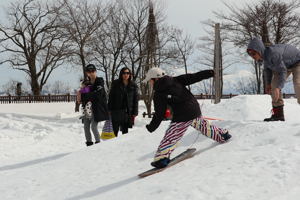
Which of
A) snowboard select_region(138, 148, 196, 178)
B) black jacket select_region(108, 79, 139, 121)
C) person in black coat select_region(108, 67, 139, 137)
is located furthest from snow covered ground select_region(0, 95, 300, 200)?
black jacket select_region(108, 79, 139, 121)

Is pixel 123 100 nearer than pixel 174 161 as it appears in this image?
No

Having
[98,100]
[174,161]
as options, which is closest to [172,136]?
[174,161]

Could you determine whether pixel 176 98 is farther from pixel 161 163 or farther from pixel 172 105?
pixel 161 163

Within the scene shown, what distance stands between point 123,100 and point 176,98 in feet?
9.42

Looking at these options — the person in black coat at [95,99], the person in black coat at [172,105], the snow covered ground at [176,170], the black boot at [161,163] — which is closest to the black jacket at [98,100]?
the person in black coat at [95,99]

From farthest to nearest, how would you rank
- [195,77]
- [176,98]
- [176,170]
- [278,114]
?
1. [278,114]
2. [195,77]
3. [176,98]
4. [176,170]

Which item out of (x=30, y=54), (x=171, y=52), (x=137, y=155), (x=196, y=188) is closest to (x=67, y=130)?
(x=137, y=155)

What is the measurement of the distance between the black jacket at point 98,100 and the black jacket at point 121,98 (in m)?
0.15

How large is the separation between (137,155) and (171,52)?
18583mm

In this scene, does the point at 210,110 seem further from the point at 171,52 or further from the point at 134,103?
the point at 171,52

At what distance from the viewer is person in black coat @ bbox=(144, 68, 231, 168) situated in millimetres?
4375

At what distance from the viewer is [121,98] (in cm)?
708

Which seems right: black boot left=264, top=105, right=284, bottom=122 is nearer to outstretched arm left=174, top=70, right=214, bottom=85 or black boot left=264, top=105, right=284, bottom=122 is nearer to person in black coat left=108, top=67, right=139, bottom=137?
outstretched arm left=174, top=70, right=214, bottom=85

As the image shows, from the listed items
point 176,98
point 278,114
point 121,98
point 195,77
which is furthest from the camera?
point 121,98
